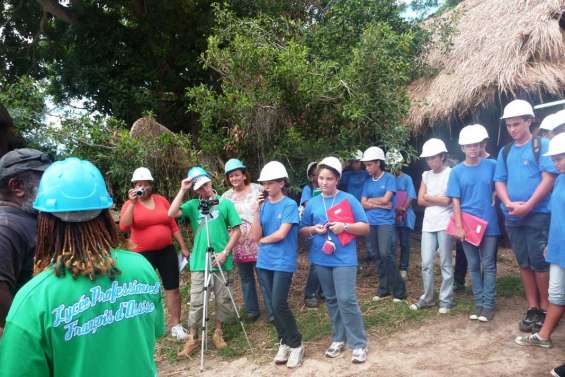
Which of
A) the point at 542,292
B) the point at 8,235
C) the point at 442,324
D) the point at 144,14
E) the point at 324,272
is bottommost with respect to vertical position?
the point at 442,324

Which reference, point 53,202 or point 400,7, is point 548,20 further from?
point 53,202

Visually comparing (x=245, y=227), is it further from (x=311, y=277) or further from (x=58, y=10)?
(x=58, y=10)

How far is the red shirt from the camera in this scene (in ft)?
15.4

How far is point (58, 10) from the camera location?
961 centimetres

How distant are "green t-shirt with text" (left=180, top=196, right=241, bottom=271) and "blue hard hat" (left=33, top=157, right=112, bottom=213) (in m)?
3.01

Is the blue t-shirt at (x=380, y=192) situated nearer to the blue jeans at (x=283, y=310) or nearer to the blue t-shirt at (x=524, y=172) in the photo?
the blue t-shirt at (x=524, y=172)

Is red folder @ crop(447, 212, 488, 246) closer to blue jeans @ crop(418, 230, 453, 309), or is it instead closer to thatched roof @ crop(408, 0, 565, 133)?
blue jeans @ crop(418, 230, 453, 309)

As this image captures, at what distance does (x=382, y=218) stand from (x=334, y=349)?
6.22 ft

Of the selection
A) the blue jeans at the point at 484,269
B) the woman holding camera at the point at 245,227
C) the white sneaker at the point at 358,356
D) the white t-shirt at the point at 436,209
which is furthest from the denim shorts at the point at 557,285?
the woman holding camera at the point at 245,227

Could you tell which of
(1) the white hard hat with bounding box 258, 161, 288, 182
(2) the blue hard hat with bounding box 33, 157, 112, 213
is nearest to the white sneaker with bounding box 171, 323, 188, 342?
(1) the white hard hat with bounding box 258, 161, 288, 182

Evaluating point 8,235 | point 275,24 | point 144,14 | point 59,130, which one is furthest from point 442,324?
point 144,14

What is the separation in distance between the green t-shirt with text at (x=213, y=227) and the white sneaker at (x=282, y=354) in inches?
40.9

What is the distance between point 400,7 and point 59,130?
6.05 metres

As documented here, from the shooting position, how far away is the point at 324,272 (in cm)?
417
